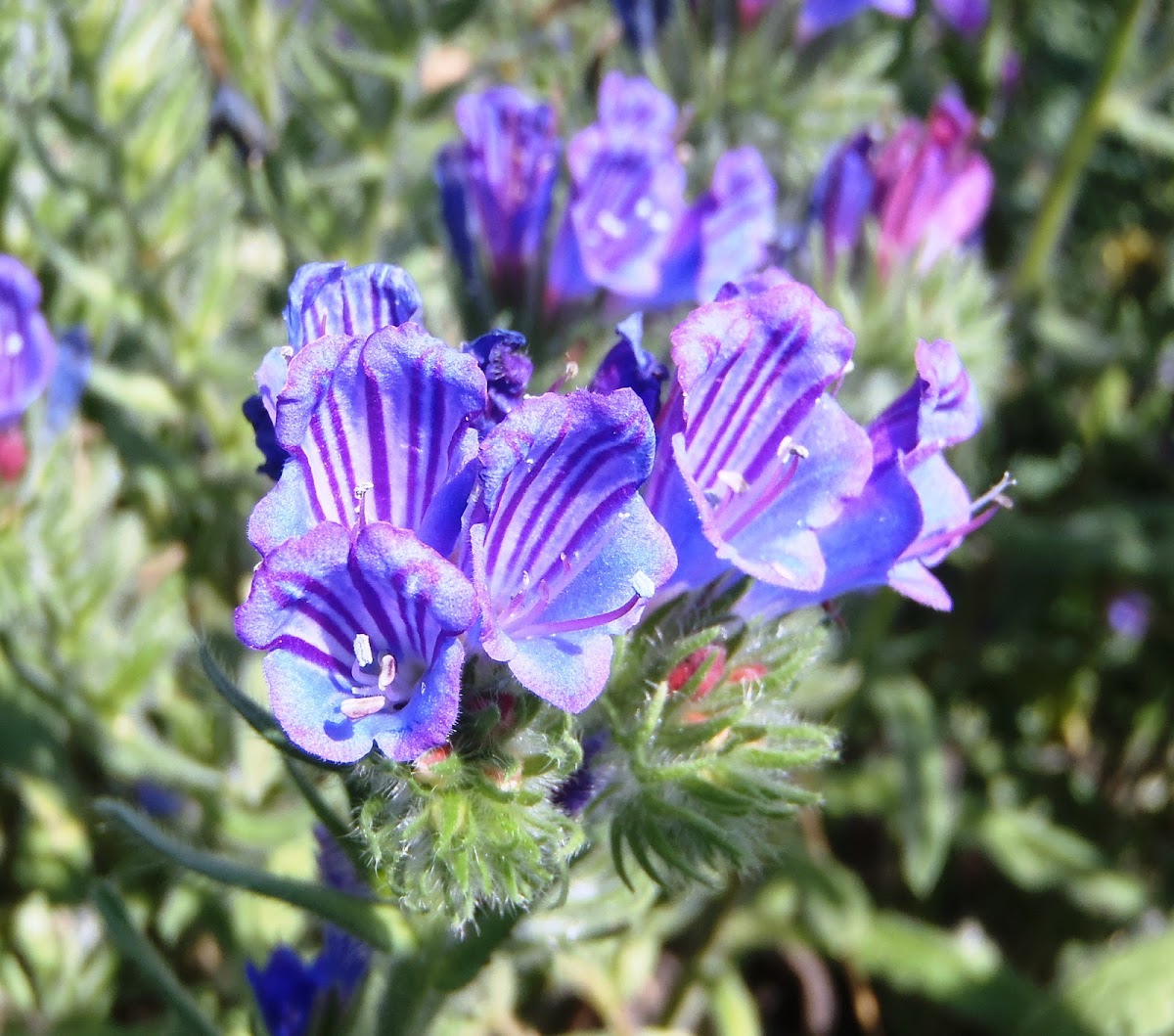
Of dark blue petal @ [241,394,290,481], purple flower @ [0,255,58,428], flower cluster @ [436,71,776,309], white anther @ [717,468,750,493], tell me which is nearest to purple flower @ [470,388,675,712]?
white anther @ [717,468,750,493]

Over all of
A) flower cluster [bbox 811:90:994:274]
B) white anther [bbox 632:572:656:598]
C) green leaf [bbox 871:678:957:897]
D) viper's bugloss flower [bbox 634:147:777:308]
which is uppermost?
white anther [bbox 632:572:656:598]

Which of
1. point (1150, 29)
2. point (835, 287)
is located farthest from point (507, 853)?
point (1150, 29)

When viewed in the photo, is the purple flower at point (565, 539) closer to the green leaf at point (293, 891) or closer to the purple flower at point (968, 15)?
the green leaf at point (293, 891)

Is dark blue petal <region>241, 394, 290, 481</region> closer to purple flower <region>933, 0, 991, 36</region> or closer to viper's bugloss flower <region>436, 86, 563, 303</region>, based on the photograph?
viper's bugloss flower <region>436, 86, 563, 303</region>

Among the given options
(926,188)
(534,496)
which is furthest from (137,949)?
(926,188)

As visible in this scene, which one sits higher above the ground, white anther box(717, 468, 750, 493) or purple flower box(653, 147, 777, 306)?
white anther box(717, 468, 750, 493)

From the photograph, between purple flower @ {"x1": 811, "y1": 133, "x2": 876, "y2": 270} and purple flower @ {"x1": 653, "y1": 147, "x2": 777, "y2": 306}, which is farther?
purple flower @ {"x1": 811, "y1": 133, "x2": 876, "y2": 270}

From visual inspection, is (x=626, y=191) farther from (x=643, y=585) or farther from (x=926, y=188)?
(x=643, y=585)

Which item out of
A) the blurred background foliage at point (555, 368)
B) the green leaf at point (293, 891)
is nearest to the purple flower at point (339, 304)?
the green leaf at point (293, 891)
